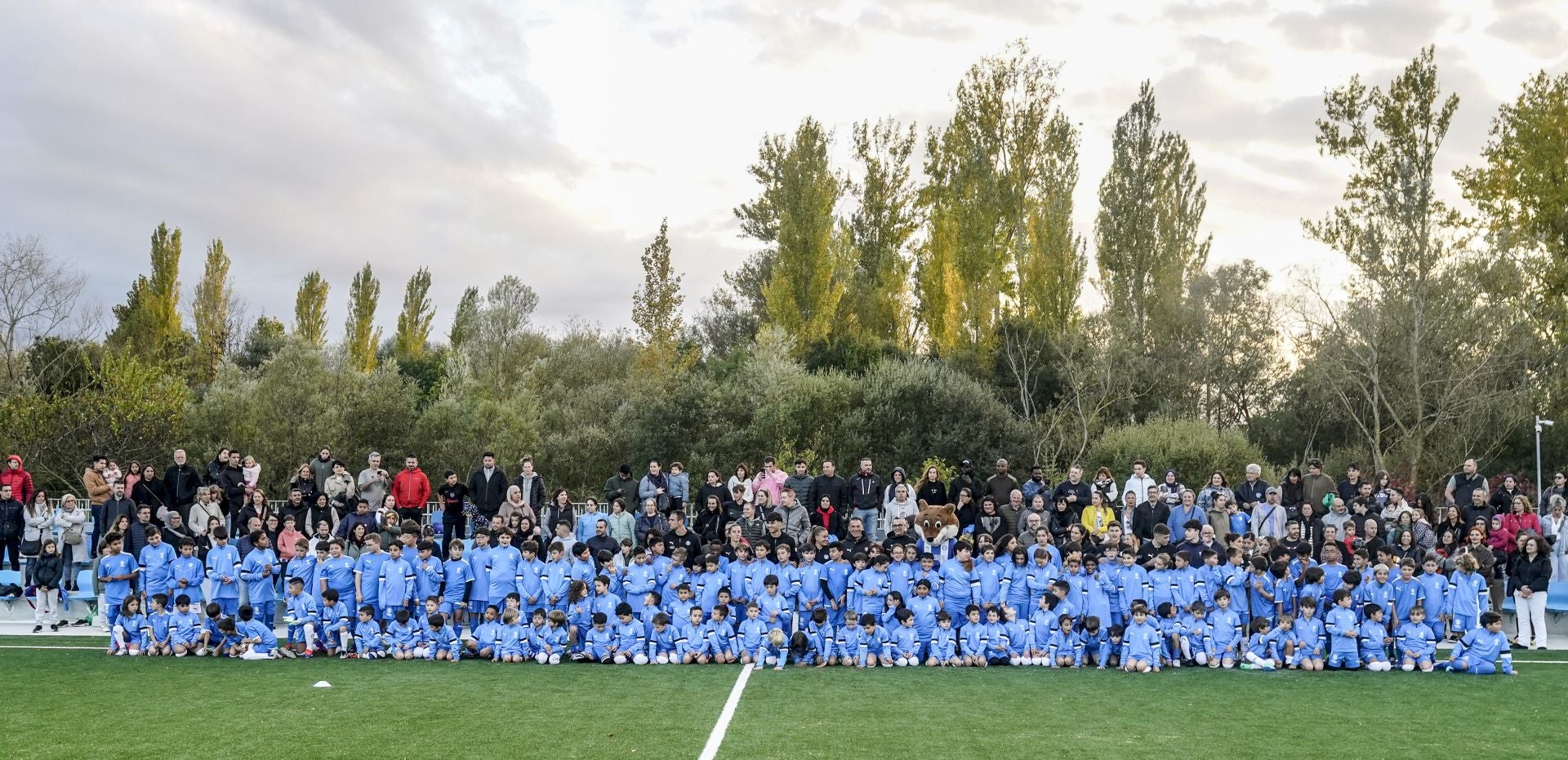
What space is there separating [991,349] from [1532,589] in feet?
70.7

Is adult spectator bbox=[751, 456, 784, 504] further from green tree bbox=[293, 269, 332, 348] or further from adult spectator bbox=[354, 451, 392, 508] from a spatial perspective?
green tree bbox=[293, 269, 332, 348]

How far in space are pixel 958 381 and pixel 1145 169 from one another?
12870 mm

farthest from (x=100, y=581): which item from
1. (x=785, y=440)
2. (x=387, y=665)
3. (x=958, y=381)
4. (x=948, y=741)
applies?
(x=958, y=381)

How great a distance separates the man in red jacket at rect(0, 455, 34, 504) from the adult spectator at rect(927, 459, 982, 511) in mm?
12550

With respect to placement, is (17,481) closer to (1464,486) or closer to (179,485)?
(179,485)

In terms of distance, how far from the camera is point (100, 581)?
1512cm

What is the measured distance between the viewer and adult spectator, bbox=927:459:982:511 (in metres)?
16.2

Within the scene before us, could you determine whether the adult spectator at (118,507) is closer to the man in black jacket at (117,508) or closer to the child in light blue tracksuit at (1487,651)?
the man in black jacket at (117,508)

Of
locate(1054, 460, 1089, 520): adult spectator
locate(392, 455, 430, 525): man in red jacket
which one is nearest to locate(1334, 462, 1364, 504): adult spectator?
locate(1054, 460, 1089, 520): adult spectator

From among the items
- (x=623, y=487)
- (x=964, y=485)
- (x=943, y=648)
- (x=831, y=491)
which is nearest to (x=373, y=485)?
(x=623, y=487)

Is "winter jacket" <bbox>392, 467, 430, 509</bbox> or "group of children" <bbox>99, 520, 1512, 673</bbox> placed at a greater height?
"winter jacket" <bbox>392, 467, 430, 509</bbox>

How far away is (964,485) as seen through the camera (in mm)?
16375

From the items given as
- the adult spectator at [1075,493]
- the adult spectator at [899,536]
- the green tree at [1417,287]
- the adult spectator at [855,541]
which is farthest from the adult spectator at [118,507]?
the green tree at [1417,287]

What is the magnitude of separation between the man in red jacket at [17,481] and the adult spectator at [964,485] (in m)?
12.5
